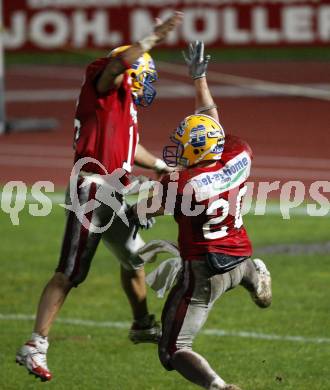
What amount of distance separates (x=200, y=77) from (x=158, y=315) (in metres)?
2.73

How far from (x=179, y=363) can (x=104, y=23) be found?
21623 mm

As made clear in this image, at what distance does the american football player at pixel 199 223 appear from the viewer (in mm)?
7078

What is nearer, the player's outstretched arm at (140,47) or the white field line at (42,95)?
the player's outstretched arm at (140,47)

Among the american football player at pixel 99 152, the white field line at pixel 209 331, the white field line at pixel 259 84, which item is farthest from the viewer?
the white field line at pixel 259 84

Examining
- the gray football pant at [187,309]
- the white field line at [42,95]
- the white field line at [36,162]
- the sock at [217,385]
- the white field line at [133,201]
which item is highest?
the gray football pant at [187,309]

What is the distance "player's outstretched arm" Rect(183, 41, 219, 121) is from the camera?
319 inches

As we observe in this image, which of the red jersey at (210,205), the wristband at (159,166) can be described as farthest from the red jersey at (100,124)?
the red jersey at (210,205)

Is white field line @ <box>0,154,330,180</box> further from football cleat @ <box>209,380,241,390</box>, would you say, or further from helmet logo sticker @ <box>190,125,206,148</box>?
football cleat @ <box>209,380,241,390</box>

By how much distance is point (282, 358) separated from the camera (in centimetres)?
873

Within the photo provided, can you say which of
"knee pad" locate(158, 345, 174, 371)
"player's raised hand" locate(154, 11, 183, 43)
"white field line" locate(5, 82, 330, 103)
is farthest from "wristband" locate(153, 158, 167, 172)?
"white field line" locate(5, 82, 330, 103)

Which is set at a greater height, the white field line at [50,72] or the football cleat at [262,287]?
the football cleat at [262,287]

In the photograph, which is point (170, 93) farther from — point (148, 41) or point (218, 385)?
point (218, 385)

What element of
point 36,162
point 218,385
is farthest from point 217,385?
point 36,162

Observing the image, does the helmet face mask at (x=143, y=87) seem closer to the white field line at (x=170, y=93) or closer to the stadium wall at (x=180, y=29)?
the white field line at (x=170, y=93)
